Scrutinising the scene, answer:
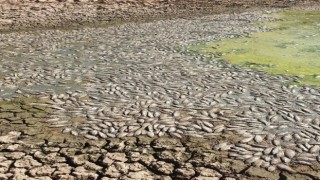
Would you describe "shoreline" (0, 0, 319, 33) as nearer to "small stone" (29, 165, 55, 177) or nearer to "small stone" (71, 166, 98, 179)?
"small stone" (29, 165, 55, 177)

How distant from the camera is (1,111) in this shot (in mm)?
8984

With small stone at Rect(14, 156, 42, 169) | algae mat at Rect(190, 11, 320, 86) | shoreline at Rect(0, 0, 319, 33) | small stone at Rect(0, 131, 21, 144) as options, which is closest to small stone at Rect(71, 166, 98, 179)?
small stone at Rect(14, 156, 42, 169)

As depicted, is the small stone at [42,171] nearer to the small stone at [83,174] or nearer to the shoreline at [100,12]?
the small stone at [83,174]

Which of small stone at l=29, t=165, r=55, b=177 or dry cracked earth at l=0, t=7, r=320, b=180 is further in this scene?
dry cracked earth at l=0, t=7, r=320, b=180

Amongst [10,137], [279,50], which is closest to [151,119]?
[10,137]

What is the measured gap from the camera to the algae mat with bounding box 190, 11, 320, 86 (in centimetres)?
1227

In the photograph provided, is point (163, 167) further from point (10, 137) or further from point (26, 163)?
point (10, 137)

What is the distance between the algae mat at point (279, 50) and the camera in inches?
483

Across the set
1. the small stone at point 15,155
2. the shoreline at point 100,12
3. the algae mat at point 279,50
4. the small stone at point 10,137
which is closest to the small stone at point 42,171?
the small stone at point 15,155

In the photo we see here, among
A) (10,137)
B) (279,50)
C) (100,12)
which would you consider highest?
(10,137)

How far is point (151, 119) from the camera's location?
8289 mm

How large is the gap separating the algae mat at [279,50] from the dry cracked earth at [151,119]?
77 centimetres

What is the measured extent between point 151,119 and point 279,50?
874 centimetres

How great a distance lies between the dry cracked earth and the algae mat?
767mm
